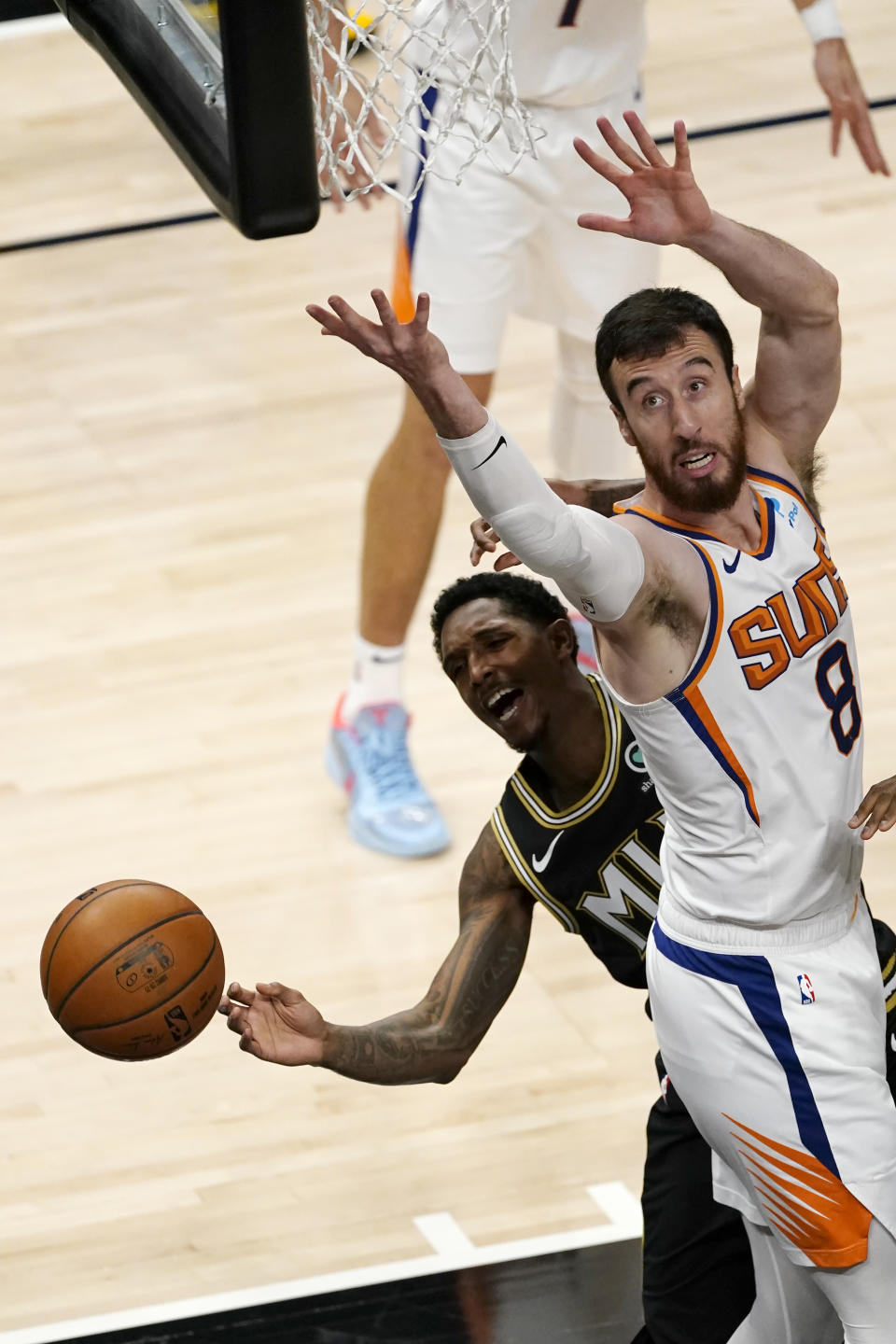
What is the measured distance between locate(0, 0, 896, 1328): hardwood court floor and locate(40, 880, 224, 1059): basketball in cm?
83

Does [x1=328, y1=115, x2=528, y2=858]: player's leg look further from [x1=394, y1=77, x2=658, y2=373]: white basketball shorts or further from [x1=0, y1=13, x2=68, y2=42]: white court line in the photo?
[x1=0, y1=13, x2=68, y2=42]: white court line

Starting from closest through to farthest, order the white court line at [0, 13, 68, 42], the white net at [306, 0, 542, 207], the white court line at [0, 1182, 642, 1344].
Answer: the white net at [306, 0, 542, 207], the white court line at [0, 1182, 642, 1344], the white court line at [0, 13, 68, 42]

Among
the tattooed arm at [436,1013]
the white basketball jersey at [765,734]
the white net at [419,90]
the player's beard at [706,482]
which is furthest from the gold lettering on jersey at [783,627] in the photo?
the white net at [419,90]

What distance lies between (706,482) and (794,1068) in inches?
28.1

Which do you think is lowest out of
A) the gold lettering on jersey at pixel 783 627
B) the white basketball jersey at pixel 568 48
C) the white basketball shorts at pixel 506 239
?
the white basketball shorts at pixel 506 239

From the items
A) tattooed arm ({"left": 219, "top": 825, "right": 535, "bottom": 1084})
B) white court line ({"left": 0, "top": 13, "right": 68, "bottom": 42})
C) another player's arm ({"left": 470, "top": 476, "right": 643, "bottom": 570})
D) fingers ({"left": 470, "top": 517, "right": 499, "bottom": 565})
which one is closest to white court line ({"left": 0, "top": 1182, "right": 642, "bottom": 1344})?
tattooed arm ({"left": 219, "top": 825, "right": 535, "bottom": 1084})

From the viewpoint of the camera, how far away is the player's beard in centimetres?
250

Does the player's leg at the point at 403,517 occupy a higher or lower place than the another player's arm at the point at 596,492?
lower

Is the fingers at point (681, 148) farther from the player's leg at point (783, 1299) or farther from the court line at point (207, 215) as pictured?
the court line at point (207, 215)

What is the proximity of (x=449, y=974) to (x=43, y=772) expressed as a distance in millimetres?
1923

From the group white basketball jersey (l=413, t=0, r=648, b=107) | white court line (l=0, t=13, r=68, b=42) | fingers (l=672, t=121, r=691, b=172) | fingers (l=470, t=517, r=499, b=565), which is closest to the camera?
fingers (l=672, t=121, r=691, b=172)

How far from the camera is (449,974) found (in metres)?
2.97

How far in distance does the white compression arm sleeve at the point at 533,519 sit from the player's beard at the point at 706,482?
20cm

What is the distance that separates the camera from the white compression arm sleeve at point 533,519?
7.47ft
